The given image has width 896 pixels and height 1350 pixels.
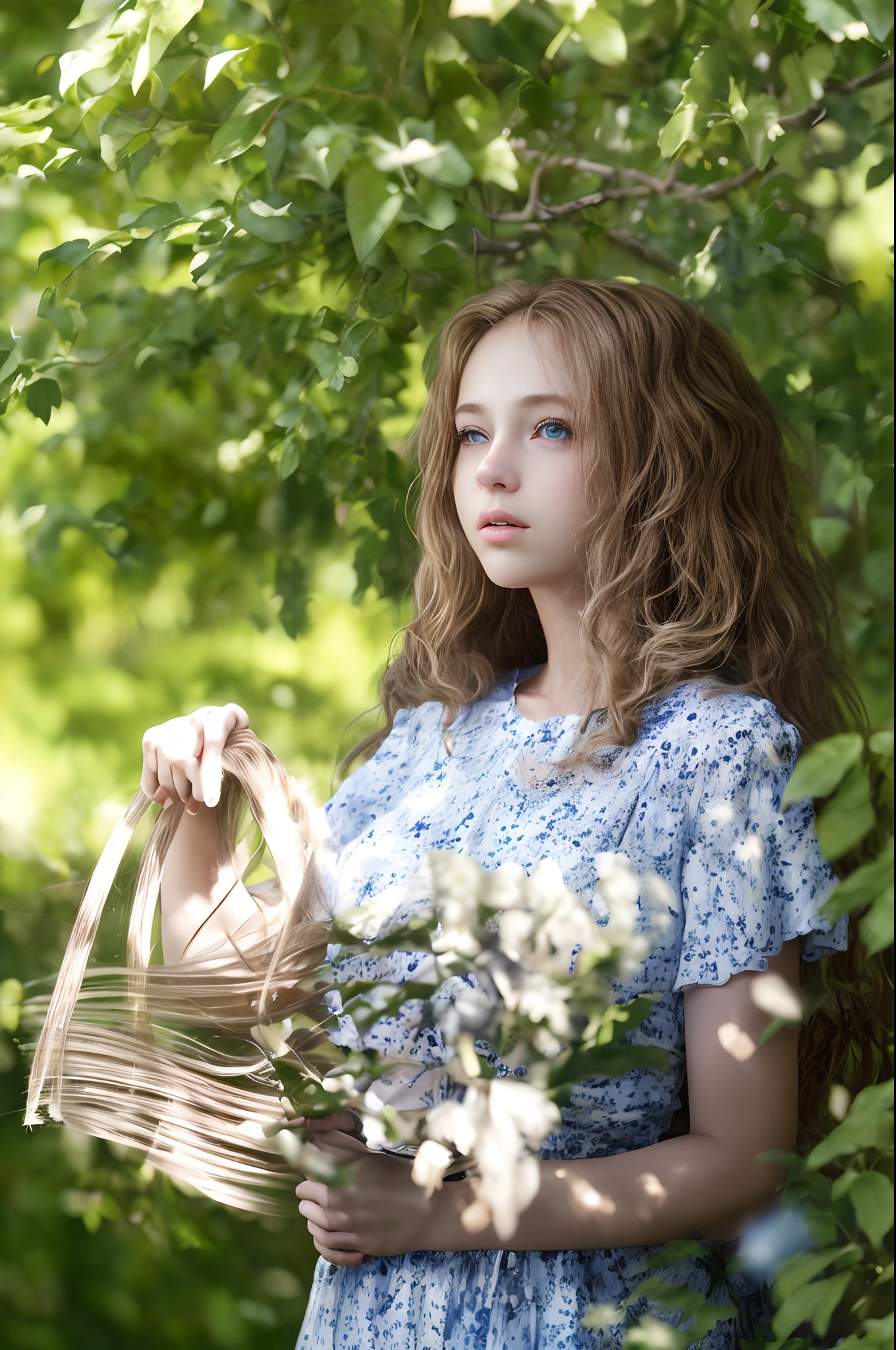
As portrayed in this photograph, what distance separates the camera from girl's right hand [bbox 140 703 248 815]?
52.2 inches

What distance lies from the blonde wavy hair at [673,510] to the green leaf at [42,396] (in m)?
0.56

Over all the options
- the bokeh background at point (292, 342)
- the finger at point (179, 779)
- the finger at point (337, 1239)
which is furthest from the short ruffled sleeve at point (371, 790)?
the finger at point (337, 1239)

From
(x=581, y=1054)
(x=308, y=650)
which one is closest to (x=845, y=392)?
(x=581, y=1054)

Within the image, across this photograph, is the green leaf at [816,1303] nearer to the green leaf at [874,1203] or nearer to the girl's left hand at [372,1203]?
the green leaf at [874,1203]

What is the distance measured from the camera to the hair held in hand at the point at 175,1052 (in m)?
1.26

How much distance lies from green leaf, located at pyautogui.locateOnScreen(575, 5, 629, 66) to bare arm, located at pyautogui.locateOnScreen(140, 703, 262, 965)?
31.2 inches

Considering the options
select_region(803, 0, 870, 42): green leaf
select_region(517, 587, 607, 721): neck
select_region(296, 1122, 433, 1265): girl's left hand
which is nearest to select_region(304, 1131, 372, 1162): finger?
select_region(296, 1122, 433, 1265): girl's left hand

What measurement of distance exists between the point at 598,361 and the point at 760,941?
62 cm

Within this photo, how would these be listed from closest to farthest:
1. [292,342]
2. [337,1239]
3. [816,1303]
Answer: [816,1303] < [337,1239] < [292,342]

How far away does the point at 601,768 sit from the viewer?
4.21 feet

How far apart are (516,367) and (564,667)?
35 centimetres

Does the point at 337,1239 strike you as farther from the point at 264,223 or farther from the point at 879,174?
the point at 879,174

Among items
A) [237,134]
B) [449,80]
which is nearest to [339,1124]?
[237,134]

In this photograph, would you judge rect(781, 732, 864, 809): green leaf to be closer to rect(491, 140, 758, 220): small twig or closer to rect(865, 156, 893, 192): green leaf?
rect(865, 156, 893, 192): green leaf
